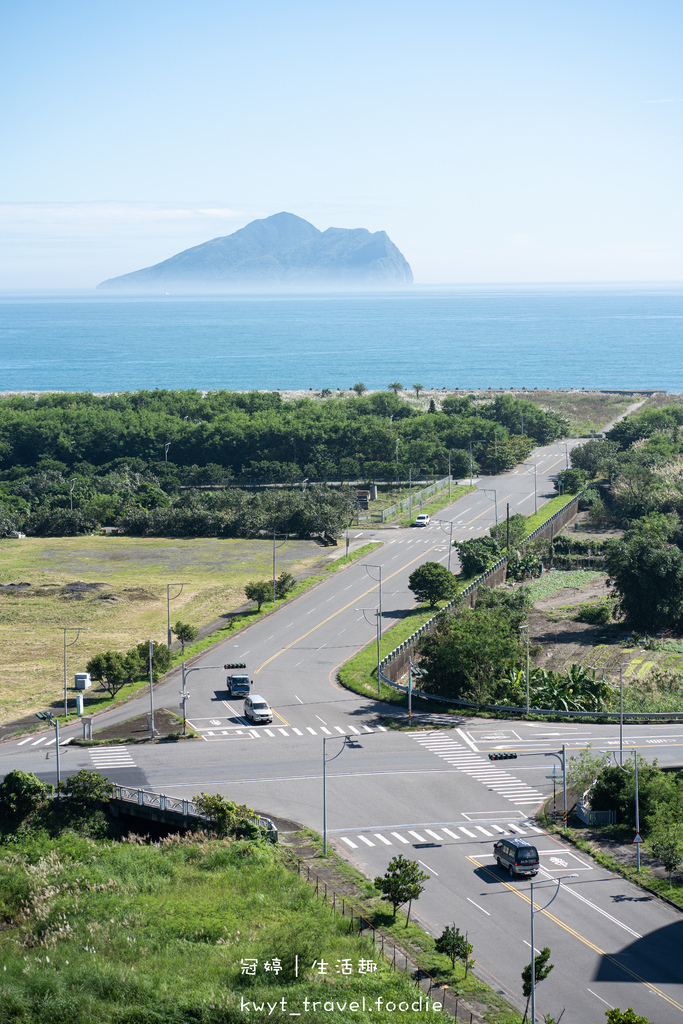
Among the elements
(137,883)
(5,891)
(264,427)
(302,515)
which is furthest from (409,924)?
(264,427)

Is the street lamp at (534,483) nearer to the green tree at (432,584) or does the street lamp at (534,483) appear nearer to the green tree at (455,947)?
the green tree at (432,584)

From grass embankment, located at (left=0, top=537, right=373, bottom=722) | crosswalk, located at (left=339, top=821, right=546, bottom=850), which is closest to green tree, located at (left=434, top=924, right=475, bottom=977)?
crosswalk, located at (left=339, top=821, right=546, bottom=850)

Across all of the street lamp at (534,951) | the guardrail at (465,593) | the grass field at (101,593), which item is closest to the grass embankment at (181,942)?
the street lamp at (534,951)

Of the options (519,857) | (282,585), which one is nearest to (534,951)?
(519,857)

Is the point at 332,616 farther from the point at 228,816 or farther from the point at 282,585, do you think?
the point at 228,816

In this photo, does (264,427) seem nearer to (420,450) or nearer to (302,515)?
(420,450)

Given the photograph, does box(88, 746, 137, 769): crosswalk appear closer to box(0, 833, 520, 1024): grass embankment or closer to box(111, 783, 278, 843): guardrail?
box(111, 783, 278, 843): guardrail
